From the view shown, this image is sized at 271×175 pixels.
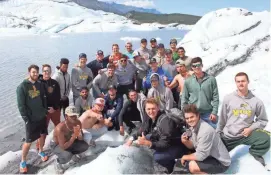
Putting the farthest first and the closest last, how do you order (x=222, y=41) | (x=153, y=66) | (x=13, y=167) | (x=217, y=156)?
(x=222, y=41) → (x=153, y=66) → (x=13, y=167) → (x=217, y=156)

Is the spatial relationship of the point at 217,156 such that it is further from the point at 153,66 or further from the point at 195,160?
the point at 153,66

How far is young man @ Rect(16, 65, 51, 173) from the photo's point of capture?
249 inches

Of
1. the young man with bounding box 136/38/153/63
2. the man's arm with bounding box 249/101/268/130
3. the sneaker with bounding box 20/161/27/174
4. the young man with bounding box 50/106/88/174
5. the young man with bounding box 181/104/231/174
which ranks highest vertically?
the young man with bounding box 136/38/153/63

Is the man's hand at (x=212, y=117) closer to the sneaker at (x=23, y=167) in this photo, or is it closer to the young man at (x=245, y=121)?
the young man at (x=245, y=121)

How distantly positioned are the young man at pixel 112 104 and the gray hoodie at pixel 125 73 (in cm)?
72

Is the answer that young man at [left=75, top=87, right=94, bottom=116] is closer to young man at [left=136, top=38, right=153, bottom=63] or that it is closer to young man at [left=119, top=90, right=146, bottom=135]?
young man at [left=119, top=90, right=146, bottom=135]

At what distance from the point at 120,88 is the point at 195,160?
4260 mm

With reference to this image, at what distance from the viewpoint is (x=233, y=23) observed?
41.5 feet

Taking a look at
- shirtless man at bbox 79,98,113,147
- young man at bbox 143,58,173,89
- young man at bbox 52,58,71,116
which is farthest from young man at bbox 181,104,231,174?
young man at bbox 52,58,71,116

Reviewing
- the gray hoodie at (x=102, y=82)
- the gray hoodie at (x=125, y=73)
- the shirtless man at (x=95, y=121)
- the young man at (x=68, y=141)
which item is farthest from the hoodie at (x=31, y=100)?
the gray hoodie at (x=125, y=73)

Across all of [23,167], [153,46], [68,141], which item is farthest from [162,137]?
[153,46]

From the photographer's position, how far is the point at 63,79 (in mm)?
7891

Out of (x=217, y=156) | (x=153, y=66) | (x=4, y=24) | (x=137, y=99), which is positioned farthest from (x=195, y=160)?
(x=4, y=24)

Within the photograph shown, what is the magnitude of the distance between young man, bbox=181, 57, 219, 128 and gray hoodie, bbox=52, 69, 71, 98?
3278 millimetres
